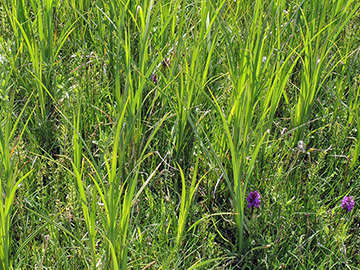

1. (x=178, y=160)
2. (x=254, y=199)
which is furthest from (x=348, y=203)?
(x=178, y=160)

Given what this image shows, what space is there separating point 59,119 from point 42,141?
0.38 ft

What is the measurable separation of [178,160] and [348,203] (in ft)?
2.11

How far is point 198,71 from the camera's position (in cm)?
171

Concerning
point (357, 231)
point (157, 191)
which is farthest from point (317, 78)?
point (157, 191)

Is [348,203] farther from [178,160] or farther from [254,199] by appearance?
[178,160]

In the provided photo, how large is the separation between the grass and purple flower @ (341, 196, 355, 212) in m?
0.04

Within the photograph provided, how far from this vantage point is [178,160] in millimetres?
1751

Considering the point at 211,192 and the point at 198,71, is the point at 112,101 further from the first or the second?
the point at 211,192

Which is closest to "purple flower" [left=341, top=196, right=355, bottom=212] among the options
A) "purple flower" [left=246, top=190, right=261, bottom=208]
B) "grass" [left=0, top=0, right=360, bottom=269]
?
"grass" [left=0, top=0, right=360, bottom=269]

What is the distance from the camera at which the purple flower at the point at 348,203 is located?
5.15 feet

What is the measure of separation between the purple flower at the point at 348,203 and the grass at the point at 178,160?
0.12ft

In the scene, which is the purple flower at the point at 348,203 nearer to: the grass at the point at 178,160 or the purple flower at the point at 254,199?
the grass at the point at 178,160

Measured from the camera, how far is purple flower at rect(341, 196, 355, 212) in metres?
1.57

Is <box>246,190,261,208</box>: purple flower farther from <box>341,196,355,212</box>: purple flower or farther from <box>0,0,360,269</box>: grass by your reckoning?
<box>341,196,355,212</box>: purple flower
